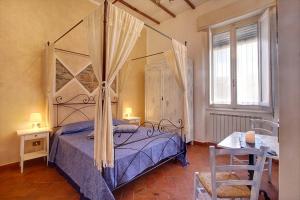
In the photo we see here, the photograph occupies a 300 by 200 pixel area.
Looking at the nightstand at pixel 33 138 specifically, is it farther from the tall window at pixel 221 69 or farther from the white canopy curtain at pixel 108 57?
the tall window at pixel 221 69

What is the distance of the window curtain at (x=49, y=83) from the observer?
3.18 m

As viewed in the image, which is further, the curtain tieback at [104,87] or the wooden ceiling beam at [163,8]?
the wooden ceiling beam at [163,8]

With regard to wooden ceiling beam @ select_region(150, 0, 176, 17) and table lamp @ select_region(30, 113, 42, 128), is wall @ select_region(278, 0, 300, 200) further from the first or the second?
wooden ceiling beam @ select_region(150, 0, 176, 17)

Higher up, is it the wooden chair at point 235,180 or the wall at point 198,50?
the wall at point 198,50

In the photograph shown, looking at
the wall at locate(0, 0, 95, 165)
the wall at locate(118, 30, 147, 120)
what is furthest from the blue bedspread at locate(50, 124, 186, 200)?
the wall at locate(118, 30, 147, 120)

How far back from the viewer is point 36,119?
307 cm

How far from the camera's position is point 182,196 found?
87.2 inches

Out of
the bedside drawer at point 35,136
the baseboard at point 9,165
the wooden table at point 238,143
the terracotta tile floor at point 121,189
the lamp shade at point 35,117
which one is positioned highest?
the lamp shade at point 35,117

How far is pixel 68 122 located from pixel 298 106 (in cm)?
393

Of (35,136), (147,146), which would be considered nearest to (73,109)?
(35,136)

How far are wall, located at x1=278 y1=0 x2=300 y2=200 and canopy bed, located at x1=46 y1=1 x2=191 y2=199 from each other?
5.02 feet

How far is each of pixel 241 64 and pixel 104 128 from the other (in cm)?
342

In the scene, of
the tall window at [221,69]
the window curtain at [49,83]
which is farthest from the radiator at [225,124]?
the window curtain at [49,83]

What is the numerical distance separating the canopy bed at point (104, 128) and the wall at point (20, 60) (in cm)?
31
